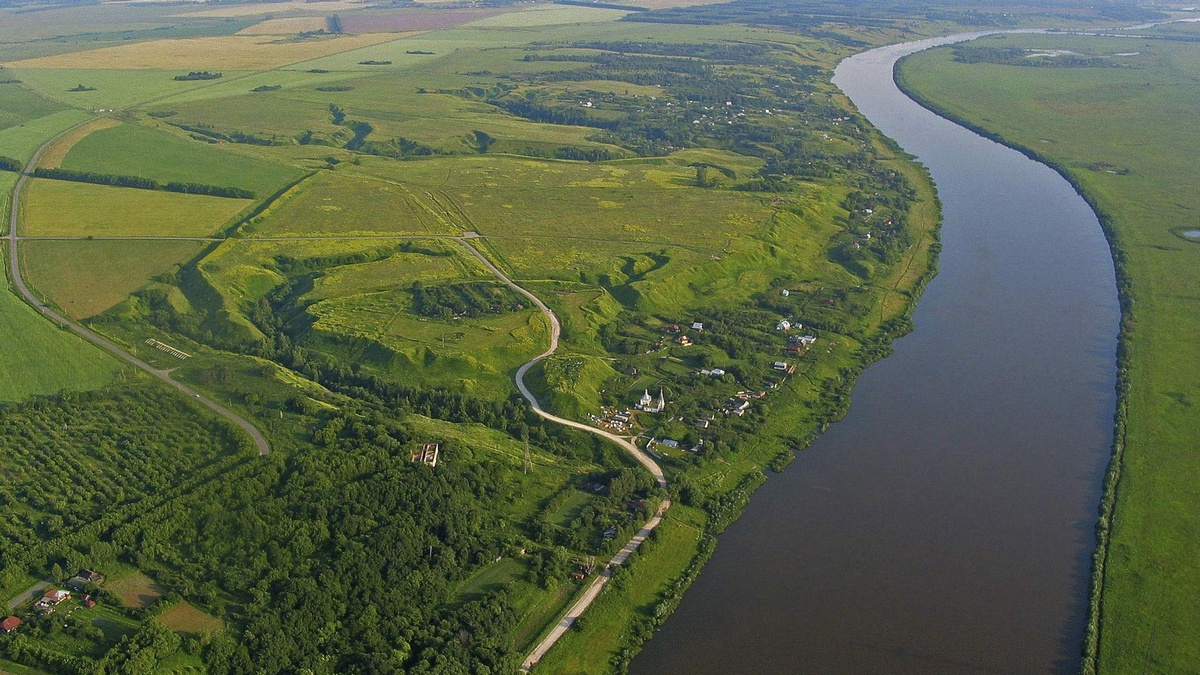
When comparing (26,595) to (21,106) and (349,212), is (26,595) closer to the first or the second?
(349,212)

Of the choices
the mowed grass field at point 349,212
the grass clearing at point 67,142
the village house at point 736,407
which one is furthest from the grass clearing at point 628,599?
the grass clearing at point 67,142

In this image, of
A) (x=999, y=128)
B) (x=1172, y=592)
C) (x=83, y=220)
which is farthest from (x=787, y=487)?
(x=999, y=128)

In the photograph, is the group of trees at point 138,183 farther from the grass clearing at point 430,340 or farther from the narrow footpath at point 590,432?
the narrow footpath at point 590,432

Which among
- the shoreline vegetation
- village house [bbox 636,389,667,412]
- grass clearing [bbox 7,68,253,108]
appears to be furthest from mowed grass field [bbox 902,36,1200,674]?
grass clearing [bbox 7,68,253,108]

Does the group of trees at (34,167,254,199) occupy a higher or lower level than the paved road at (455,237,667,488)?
higher

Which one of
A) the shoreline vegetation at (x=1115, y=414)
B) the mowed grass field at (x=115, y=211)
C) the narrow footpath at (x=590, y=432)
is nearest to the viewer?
the narrow footpath at (x=590, y=432)

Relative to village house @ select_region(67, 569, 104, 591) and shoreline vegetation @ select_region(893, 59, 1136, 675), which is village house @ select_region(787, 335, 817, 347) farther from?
village house @ select_region(67, 569, 104, 591)
